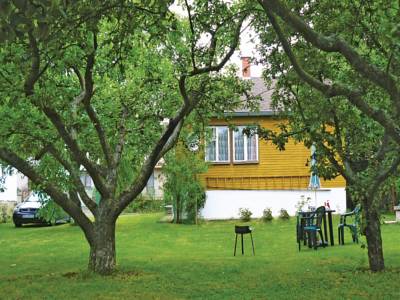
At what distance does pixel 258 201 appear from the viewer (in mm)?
24719

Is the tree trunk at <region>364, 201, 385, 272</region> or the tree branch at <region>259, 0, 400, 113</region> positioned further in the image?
the tree trunk at <region>364, 201, 385, 272</region>

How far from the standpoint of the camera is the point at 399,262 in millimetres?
11711

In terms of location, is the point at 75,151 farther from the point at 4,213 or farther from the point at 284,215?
the point at 4,213

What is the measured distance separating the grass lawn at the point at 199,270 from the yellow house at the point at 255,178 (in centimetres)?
554

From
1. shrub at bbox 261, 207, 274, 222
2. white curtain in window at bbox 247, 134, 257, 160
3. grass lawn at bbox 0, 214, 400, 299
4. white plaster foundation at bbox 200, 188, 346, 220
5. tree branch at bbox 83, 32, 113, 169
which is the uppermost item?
white curtain in window at bbox 247, 134, 257, 160

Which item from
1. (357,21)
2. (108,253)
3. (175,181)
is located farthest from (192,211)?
(357,21)

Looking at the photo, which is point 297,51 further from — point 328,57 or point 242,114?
point 242,114

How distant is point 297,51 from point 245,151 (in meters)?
17.0

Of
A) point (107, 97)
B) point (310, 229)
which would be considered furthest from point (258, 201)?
point (107, 97)

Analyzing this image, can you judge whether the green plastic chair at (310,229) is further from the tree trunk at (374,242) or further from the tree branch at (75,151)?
the tree branch at (75,151)

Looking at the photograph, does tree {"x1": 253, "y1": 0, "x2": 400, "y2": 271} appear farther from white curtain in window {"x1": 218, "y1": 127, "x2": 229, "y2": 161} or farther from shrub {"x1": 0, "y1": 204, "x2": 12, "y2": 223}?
shrub {"x1": 0, "y1": 204, "x2": 12, "y2": 223}

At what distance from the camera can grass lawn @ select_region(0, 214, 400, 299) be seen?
911 cm

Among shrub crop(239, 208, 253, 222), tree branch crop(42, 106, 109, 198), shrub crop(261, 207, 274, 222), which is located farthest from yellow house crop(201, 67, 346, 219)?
tree branch crop(42, 106, 109, 198)

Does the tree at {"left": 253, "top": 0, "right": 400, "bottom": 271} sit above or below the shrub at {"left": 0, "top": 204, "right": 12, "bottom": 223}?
above
